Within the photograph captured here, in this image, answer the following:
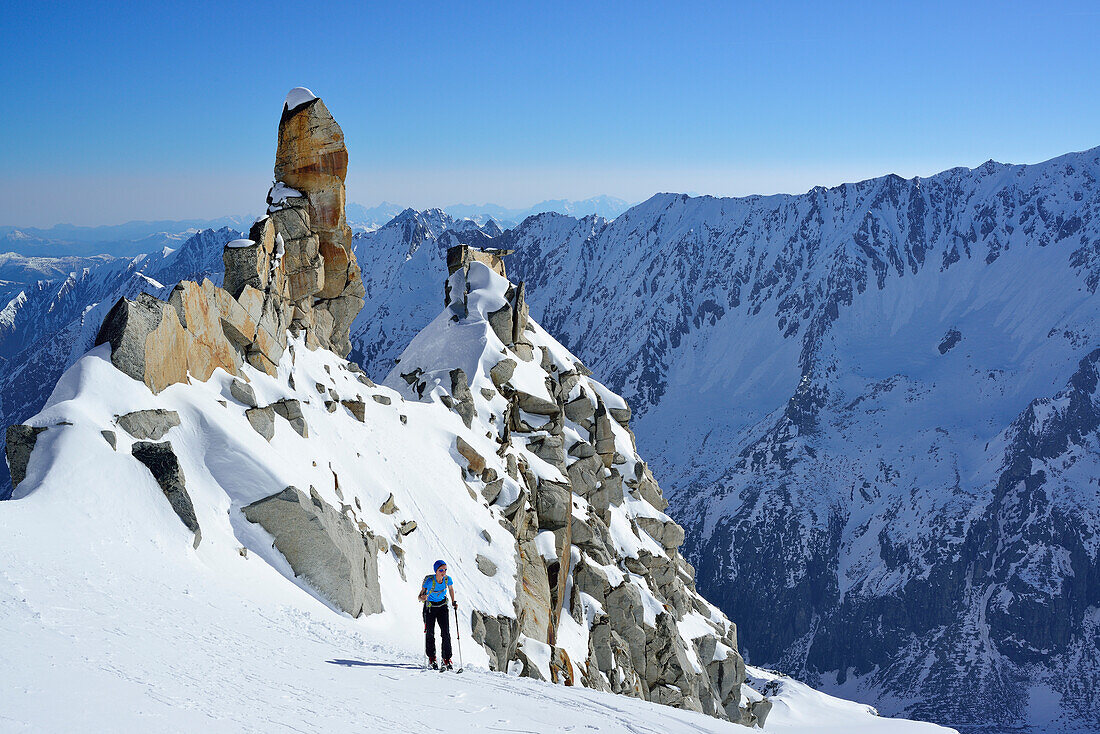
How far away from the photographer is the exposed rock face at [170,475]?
17.9 metres

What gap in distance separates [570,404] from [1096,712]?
695 feet

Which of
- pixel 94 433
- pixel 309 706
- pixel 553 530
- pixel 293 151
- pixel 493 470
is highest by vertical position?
pixel 293 151

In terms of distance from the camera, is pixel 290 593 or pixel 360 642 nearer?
pixel 360 642

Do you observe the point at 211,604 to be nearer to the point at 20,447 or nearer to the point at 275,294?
the point at 20,447

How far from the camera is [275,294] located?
32062mm

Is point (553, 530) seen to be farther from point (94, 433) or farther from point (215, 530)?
point (94, 433)

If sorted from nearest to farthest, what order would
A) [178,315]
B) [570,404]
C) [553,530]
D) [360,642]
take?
[360,642] → [178,315] → [553,530] → [570,404]

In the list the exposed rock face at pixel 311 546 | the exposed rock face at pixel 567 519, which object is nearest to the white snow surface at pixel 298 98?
the exposed rock face at pixel 567 519

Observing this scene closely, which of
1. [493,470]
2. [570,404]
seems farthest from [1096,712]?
[493,470]

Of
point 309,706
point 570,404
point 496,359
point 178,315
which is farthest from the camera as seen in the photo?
point 570,404

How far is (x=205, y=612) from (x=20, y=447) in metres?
6.90

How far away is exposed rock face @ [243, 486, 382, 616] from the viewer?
66.2 feet

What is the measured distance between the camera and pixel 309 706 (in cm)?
1141

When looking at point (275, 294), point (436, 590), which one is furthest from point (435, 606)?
point (275, 294)
